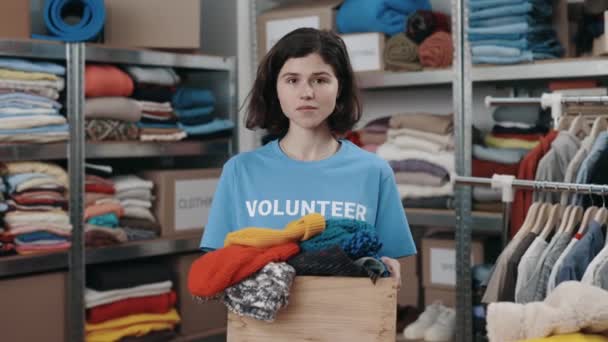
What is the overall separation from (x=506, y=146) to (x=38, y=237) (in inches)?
69.5

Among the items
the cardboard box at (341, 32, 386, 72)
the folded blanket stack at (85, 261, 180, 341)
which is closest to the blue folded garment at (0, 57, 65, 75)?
the folded blanket stack at (85, 261, 180, 341)

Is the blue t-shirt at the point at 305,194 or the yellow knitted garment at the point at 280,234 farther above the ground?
the blue t-shirt at the point at 305,194

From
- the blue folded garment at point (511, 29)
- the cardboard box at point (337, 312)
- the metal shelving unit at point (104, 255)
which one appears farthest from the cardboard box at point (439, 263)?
the cardboard box at point (337, 312)

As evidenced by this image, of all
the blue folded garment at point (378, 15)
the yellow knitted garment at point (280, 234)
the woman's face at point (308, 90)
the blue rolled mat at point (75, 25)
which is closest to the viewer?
the yellow knitted garment at point (280, 234)

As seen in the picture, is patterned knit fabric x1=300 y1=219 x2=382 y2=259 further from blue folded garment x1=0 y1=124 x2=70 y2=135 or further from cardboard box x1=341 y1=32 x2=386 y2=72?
cardboard box x1=341 y1=32 x2=386 y2=72

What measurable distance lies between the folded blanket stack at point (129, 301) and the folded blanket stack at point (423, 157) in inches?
41.5

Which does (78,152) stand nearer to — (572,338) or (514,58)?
(514,58)

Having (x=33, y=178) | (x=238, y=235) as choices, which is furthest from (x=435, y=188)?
(x=238, y=235)

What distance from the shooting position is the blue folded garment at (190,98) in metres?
3.50

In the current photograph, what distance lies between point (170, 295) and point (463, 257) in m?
1.20

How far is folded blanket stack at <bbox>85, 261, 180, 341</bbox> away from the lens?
3188 mm

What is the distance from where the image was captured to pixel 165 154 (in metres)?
3.43

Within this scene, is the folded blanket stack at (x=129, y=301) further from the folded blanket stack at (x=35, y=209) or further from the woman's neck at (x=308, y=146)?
the woman's neck at (x=308, y=146)

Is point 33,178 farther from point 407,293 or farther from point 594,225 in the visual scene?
point 594,225
